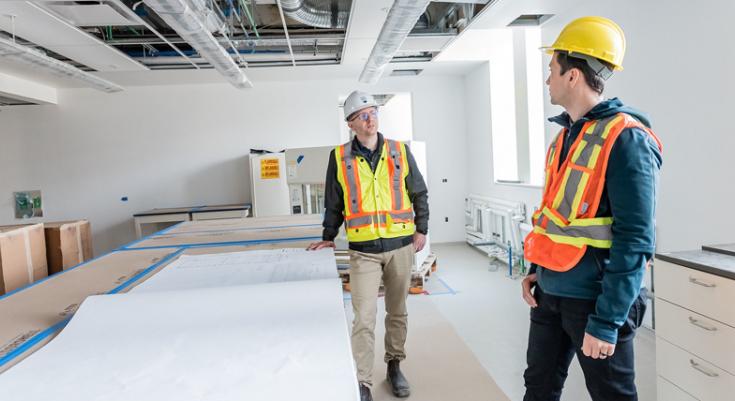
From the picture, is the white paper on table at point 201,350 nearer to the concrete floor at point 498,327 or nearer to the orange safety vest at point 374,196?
the orange safety vest at point 374,196

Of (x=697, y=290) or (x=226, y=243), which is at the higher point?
A: (x=226, y=243)

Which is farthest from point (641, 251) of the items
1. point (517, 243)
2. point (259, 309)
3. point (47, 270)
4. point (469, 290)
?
point (517, 243)

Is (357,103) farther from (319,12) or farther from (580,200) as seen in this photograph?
(319,12)

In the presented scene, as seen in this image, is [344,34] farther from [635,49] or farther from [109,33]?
[635,49]

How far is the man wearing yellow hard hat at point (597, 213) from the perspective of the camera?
109 centimetres

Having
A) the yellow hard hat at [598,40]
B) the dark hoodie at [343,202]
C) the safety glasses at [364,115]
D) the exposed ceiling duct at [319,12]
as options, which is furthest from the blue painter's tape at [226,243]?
the exposed ceiling duct at [319,12]

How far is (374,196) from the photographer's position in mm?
2195

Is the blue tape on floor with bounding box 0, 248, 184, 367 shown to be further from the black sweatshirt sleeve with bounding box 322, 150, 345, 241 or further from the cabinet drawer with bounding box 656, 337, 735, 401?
the cabinet drawer with bounding box 656, 337, 735, 401

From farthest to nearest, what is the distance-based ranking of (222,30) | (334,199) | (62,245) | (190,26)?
(222,30) < (190,26) < (62,245) < (334,199)

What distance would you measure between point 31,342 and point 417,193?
175 centimetres

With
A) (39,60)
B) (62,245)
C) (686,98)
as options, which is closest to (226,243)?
(62,245)

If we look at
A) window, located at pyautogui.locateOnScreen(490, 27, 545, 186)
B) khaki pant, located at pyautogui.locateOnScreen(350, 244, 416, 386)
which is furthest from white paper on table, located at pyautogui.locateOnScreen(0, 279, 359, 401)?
window, located at pyautogui.locateOnScreen(490, 27, 545, 186)

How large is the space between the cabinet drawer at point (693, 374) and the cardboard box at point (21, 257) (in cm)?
292

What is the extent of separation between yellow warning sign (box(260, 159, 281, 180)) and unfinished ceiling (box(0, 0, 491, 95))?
1228 mm
